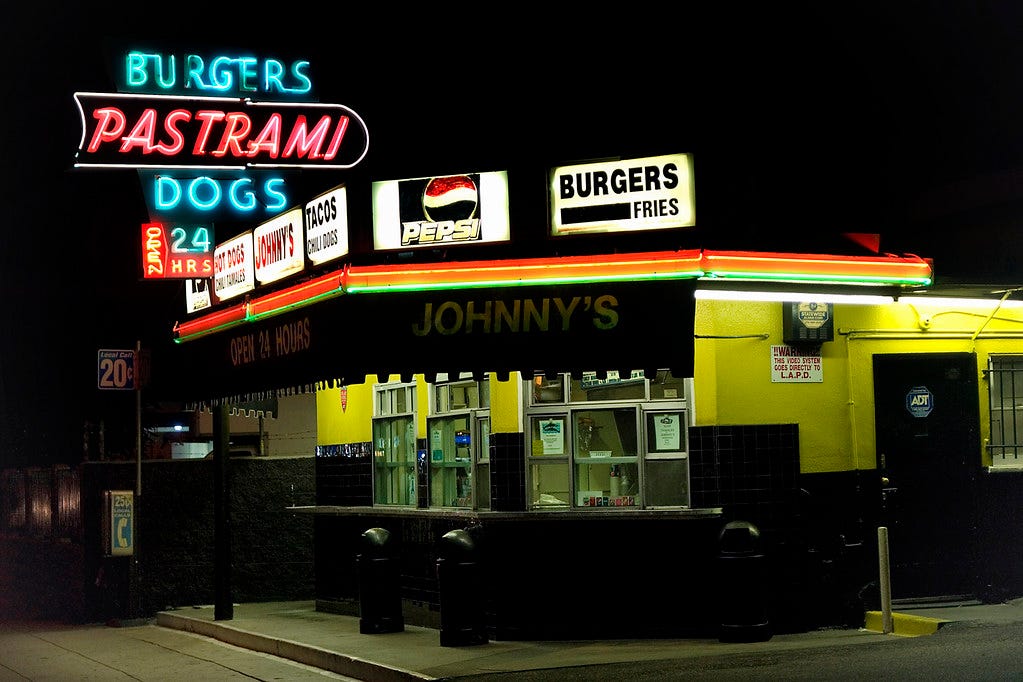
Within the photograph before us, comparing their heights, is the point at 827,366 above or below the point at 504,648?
above

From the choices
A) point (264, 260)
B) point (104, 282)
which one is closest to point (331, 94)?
point (104, 282)

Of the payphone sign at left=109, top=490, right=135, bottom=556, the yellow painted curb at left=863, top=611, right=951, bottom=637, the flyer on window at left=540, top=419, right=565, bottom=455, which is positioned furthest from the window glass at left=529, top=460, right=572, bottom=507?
the payphone sign at left=109, top=490, right=135, bottom=556

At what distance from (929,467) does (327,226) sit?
6670 millimetres

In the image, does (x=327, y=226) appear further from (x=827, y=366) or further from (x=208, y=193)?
(x=827, y=366)

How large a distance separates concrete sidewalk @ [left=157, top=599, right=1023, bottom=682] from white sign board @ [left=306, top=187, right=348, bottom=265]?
3.90 meters

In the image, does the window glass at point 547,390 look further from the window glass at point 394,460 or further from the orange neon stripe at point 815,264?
the window glass at point 394,460

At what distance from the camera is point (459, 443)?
1372 cm

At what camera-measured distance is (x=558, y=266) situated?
37.0 feet

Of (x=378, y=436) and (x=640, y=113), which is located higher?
(x=640, y=113)

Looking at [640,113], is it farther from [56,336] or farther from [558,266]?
[56,336]

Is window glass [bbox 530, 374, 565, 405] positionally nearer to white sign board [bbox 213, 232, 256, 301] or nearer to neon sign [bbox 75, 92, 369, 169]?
white sign board [bbox 213, 232, 256, 301]

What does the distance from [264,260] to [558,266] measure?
167 inches

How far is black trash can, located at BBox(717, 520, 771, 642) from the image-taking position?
11203mm

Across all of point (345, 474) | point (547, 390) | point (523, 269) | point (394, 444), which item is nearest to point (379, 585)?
point (394, 444)
